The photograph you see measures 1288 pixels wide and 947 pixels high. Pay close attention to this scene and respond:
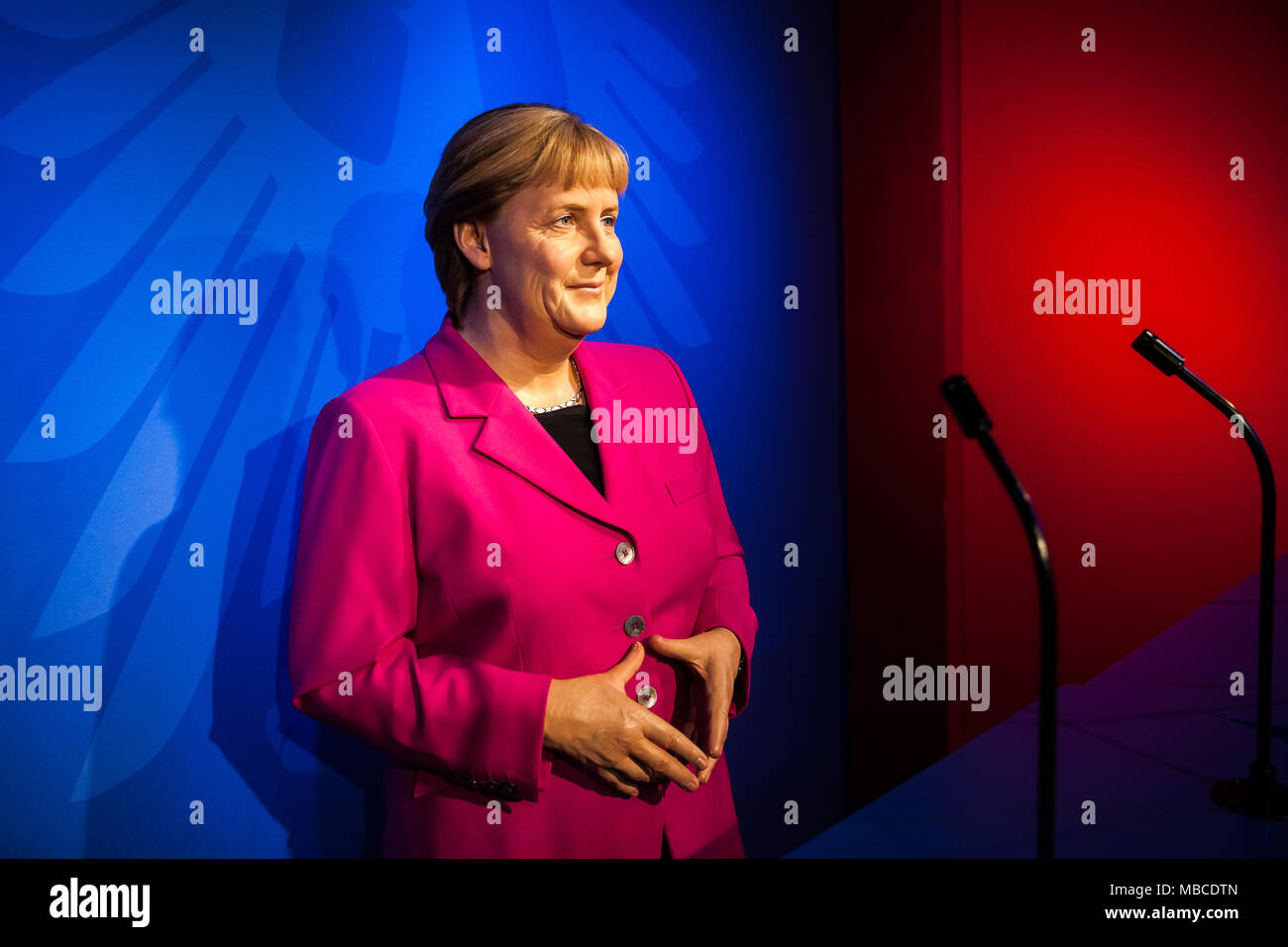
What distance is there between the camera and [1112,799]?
4.91 ft

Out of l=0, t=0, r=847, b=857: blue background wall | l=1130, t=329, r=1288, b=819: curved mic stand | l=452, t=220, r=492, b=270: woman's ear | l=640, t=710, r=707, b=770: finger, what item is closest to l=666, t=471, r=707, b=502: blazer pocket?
l=640, t=710, r=707, b=770: finger

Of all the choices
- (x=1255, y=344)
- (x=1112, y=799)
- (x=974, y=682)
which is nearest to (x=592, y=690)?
(x=1112, y=799)

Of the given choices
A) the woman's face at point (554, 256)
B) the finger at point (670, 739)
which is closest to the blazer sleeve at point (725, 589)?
the finger at point (670, 739)

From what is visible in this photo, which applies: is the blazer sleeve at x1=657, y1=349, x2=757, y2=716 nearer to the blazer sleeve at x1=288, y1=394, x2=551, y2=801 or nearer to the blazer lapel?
the blazer lapel

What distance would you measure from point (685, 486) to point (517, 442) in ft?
1.14

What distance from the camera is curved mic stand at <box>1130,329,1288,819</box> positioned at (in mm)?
1442

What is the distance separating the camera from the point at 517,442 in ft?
5.18

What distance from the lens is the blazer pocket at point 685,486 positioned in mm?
1742

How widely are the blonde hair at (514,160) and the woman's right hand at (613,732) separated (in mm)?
765

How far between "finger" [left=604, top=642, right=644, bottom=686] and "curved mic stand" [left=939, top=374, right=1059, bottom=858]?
26.5 inches

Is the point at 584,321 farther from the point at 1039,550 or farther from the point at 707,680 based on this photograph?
the point at 1039,550

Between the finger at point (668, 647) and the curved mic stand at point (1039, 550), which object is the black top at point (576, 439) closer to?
the finger at point (668, 647)

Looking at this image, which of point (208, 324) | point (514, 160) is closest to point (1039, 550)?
point (514, 160)
